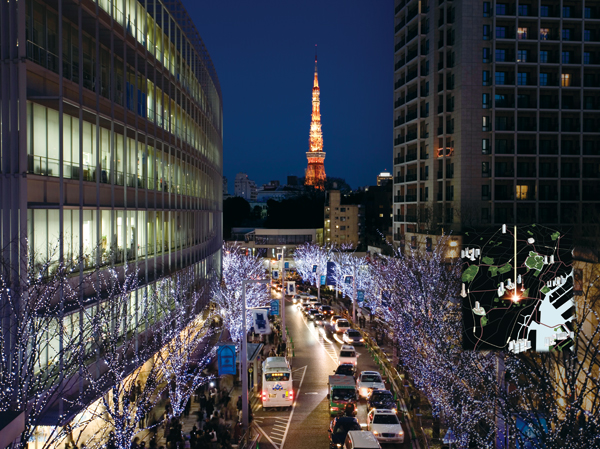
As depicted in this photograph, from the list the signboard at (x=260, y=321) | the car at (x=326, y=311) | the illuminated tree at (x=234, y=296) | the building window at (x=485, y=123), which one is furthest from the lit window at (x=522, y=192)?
the signboard at (x=260, y=321)

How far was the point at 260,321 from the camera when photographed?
3359 centimetres

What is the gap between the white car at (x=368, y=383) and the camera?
2228cm

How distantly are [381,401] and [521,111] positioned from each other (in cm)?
3061

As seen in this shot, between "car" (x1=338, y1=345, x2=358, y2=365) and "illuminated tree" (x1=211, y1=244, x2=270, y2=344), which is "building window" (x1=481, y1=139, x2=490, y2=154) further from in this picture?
"car" (x1=338, y1=345, x2=358, y2=365)

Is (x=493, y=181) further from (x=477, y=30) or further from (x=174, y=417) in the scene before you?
(x=174, y=417)

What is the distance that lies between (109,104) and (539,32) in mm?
36161

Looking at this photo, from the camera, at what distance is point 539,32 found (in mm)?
40969

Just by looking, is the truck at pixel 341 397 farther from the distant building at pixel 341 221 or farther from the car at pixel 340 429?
the distant building at pixel 341 221

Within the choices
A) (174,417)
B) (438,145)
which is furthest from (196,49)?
(174,417)

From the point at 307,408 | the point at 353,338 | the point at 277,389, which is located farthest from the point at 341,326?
the point at 277,389

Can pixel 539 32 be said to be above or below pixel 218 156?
above

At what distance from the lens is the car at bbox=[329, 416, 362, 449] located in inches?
656

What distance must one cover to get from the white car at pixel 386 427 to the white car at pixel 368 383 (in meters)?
3.83

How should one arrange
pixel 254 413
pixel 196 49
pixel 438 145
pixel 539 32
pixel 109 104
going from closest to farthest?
pixel 109 104 → pixel 254 413 → pixel 196 49 → pixel 539 32 → pixel 438 145
